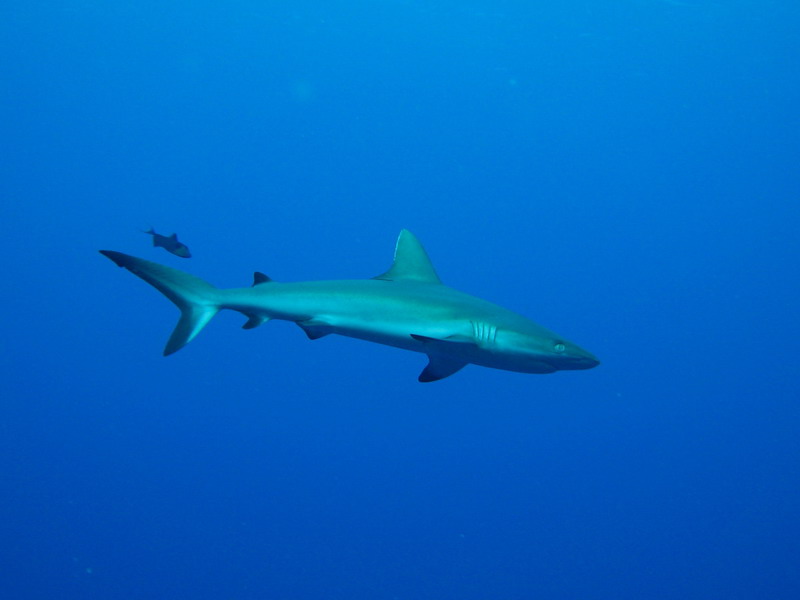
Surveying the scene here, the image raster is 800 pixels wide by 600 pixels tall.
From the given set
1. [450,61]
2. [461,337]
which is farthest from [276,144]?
[461,337]

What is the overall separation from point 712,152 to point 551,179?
6.49 m

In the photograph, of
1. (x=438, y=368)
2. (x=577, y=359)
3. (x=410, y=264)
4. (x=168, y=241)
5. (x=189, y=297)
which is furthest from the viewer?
(x=168, y=241)

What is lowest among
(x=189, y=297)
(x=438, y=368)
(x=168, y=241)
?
(x=189, y=297)

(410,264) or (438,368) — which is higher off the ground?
(410,264)

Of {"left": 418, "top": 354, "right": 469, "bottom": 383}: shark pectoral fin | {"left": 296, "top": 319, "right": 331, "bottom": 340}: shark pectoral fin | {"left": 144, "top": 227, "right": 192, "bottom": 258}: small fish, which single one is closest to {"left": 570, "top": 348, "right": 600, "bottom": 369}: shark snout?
{"left": 418, "top": 354, "right": 469, "bottom": 383}: shark pectoral fin

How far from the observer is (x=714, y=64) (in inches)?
834

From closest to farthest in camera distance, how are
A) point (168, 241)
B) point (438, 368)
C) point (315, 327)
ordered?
point (315, 327)
point (438, 368)
point (168, 241)

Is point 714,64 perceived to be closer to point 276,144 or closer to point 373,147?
point 373,147

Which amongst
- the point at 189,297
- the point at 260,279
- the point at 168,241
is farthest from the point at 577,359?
the point at 168,241

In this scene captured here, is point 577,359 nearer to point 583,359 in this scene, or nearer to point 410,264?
point 583,359

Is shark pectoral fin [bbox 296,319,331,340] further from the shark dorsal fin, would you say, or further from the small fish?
the small fish

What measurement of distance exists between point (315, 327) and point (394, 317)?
63 centimetres

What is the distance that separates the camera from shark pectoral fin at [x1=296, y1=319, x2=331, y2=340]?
4.48 m

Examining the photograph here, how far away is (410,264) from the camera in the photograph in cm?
529
